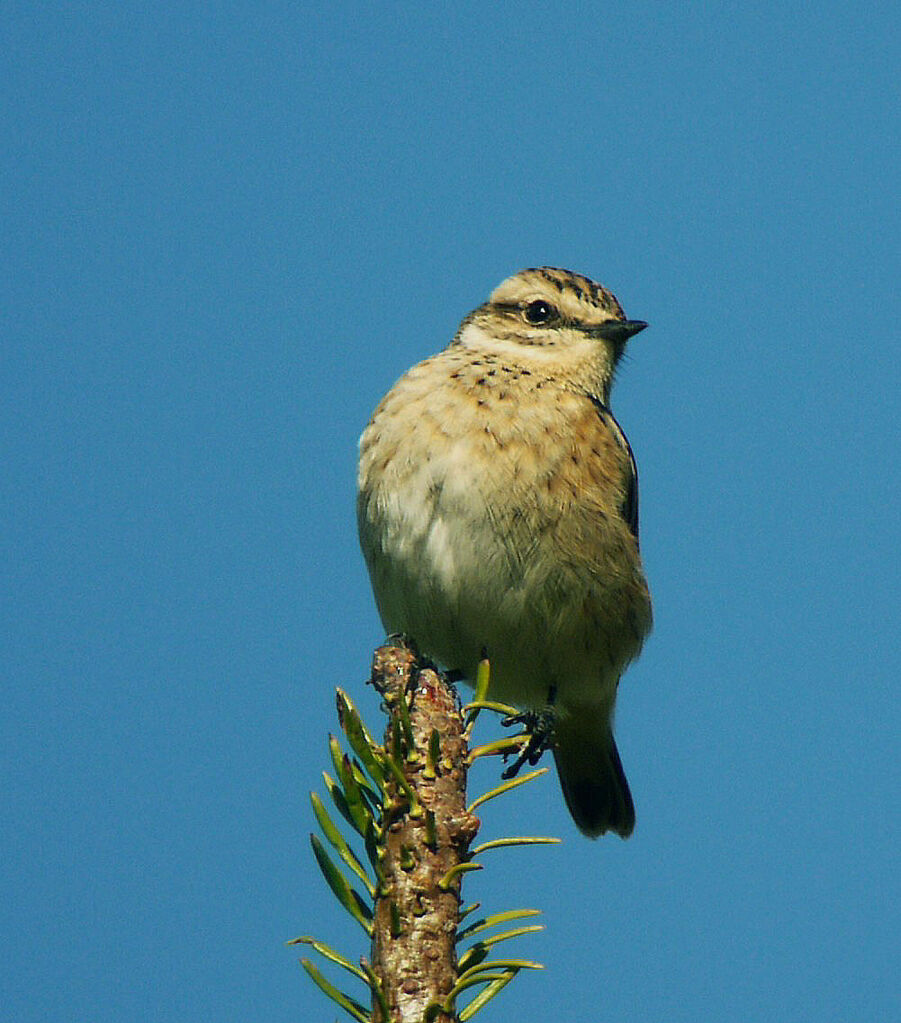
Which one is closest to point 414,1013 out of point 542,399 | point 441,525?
point 441,525

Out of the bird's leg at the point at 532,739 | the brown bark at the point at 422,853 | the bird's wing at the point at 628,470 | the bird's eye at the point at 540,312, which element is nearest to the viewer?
the brown bark at the point at 422,853

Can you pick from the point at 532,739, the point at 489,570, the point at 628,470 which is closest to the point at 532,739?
the point at 532,739

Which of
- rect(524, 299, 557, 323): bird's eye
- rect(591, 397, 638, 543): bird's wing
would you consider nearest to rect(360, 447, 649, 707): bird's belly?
rect(591, 397, 638, 543): bird's wing

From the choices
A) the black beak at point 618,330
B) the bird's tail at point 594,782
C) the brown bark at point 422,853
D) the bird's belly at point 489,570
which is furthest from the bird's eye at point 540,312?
the brown bark at point 422,853

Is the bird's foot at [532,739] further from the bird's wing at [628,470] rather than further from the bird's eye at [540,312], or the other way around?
the bird's eye at [540,312]

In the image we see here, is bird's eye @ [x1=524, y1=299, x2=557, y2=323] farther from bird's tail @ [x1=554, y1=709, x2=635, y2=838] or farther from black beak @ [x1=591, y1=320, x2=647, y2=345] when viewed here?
bird's tail @ [x1=554, y1=709, x2=635, y2=838]

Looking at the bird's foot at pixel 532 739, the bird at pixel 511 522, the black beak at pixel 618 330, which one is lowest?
the bird's foot at pixel 532 739

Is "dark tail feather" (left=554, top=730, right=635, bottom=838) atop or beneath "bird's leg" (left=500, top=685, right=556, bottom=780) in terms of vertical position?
atop
